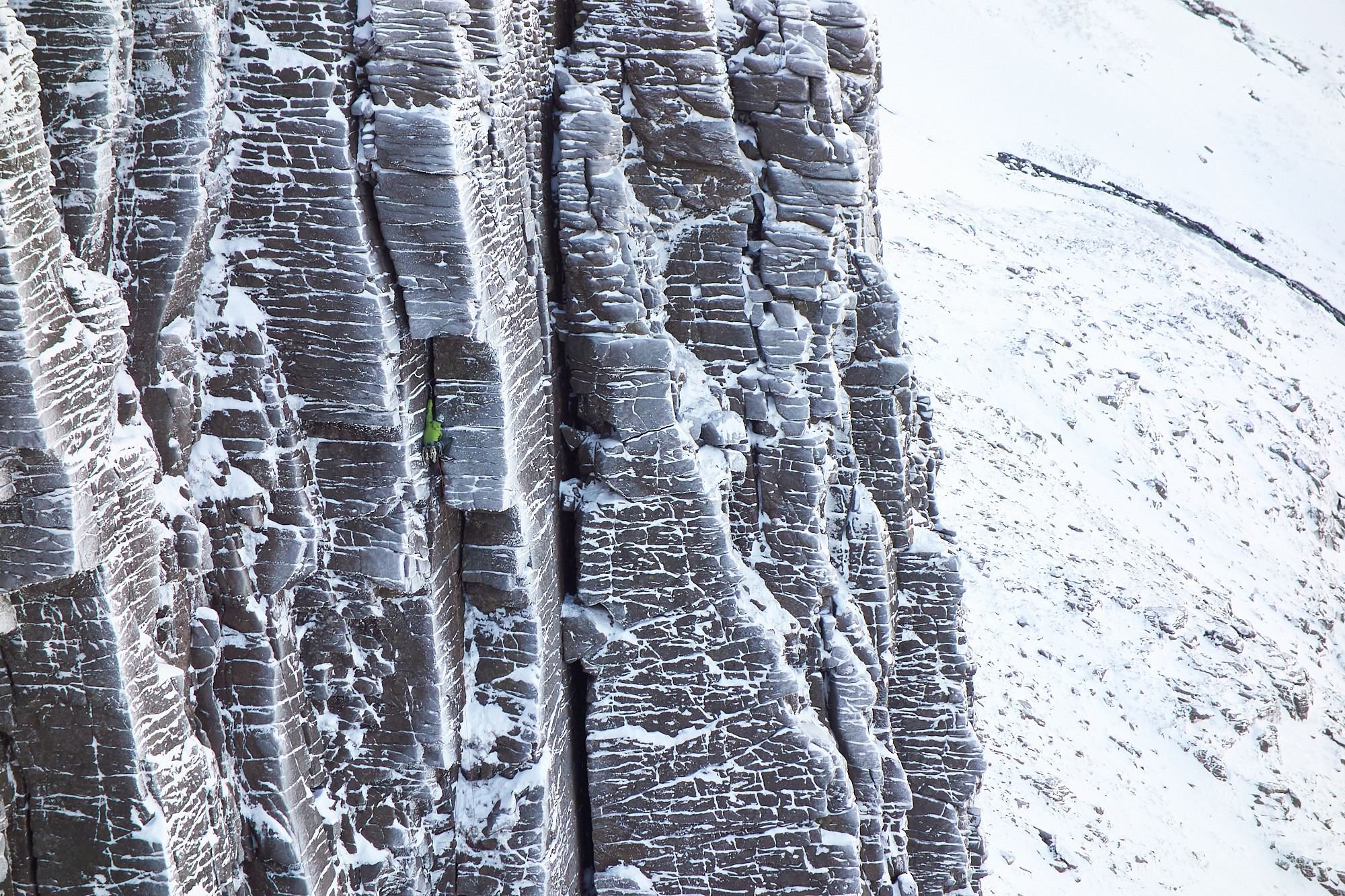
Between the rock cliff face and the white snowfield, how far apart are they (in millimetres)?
7407

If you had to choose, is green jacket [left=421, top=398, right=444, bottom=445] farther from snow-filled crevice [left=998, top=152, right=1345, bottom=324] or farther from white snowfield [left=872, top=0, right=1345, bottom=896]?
snow-filled crevice [left=998, top=152, right=1345, bottom=324]

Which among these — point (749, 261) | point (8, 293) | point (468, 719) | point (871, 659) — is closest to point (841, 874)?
point (871, 659)

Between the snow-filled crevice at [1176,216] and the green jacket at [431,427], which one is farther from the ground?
the snow-filled crevice at [1176,216]

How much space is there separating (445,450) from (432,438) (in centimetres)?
11

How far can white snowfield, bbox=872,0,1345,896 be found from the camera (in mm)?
15641

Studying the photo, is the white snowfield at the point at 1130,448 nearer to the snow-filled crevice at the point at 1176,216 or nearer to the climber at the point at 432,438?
the snow-filled crevice at the point at 1176,216

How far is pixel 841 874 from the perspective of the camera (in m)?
7.98

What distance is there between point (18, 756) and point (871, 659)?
250 inches

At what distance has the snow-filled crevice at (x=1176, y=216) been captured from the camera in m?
29.6

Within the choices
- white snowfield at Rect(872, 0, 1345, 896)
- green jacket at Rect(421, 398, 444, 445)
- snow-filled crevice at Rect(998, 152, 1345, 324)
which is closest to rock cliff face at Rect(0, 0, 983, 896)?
green jacket at Rect(421, 398, 444, 445)

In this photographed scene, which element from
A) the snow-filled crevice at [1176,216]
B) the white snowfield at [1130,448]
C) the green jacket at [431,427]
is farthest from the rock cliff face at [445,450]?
the snow-filled crevice at [1176,216]

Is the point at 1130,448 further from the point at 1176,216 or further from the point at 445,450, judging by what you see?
the point at 445,450

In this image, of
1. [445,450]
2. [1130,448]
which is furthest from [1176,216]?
[445,450]

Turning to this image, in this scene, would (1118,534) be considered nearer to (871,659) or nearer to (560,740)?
(871,659)
